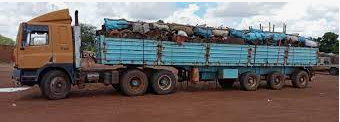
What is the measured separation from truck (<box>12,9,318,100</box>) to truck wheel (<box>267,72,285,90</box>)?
4cm

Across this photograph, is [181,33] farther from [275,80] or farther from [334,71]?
[334,71]

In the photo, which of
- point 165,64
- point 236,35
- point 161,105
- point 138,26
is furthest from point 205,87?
point 161,105

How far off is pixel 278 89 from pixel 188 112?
890 centimetres

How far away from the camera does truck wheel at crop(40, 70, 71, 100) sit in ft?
43.5

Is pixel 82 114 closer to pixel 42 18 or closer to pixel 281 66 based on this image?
pixel 42 18

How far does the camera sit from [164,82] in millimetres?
15492

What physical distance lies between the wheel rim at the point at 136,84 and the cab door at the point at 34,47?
2.81m

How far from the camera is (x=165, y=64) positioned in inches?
607

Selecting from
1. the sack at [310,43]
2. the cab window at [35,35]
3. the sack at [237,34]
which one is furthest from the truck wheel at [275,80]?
the cab window at [35,35]

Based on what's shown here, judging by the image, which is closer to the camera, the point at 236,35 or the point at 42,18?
the point at 42,18

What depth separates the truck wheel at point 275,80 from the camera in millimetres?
18669

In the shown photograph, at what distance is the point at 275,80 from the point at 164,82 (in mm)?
5622

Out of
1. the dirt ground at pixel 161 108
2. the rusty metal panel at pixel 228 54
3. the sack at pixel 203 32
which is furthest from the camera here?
the rusty metal panel at pixel 228 54

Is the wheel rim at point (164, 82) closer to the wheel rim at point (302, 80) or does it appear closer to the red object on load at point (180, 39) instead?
the red object on load at point (180, 39)
